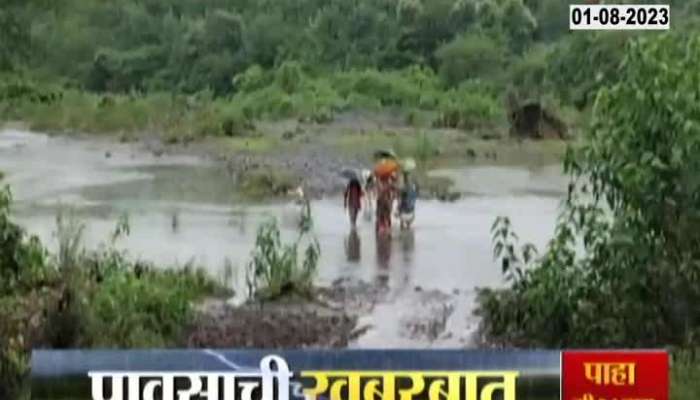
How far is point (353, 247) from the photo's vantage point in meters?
2.60

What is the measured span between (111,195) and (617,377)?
943 millimetres

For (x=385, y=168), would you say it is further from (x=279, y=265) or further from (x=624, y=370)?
(x=624, y=370)

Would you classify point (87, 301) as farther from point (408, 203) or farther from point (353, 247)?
point (408, 203)

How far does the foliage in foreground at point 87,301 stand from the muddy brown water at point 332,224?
0.08 feet

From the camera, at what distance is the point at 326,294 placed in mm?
2605

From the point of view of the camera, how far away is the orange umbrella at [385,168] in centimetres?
261

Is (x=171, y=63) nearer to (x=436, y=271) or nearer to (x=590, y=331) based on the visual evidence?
(x=436, y=271)

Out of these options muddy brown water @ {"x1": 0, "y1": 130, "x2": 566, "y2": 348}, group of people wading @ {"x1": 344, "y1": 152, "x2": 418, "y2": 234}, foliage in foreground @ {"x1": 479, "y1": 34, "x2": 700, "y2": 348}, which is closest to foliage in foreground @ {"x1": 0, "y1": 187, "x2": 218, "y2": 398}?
muddy brown water @ {"x1": 0, "y1": 130, "x2": 566, "y2": 348}

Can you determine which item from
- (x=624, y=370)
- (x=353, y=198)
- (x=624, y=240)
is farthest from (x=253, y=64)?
(x=624, y=370)

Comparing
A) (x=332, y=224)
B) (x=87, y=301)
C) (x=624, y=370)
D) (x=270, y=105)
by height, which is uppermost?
(x=270, y=105)

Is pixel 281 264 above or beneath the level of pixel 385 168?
beneath

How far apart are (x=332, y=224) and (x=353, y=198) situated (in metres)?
0.06

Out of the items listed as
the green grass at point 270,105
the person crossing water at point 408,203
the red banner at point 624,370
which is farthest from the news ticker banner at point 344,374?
the green grass at point 270,105

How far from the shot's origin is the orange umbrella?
2.61 metres
